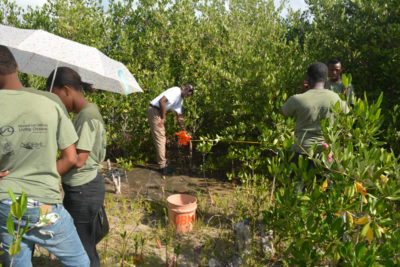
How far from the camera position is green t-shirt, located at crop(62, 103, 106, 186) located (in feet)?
6.50

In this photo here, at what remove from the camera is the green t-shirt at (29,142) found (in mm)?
1513

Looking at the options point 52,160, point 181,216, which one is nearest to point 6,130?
point 52,160

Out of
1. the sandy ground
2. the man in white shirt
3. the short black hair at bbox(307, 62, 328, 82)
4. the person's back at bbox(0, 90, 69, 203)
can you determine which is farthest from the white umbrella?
the man in white shirt

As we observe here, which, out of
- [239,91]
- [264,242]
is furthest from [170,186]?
[264,242]

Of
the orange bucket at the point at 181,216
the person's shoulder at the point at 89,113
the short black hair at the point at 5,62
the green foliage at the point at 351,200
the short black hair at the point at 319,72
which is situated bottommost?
the orange bucket at the point at 181,216

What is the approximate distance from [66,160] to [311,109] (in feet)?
7.26

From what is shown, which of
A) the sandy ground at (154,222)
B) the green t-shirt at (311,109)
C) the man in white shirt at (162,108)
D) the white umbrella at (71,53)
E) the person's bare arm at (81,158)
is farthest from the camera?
the man in white shirt at (162,108)

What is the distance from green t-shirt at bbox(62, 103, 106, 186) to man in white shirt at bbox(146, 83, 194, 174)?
11.5ft

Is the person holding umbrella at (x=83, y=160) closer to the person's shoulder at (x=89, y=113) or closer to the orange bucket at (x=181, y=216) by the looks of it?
the person's shoulder at (x=89, y=113)

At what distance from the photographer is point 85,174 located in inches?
83.4

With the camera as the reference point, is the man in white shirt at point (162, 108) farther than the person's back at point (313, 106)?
Yes

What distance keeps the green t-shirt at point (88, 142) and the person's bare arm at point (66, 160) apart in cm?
17

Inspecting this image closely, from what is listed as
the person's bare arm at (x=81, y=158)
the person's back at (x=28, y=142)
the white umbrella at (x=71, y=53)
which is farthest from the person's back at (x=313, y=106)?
the person's back at (x=28, y=142)

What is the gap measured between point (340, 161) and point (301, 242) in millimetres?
523
